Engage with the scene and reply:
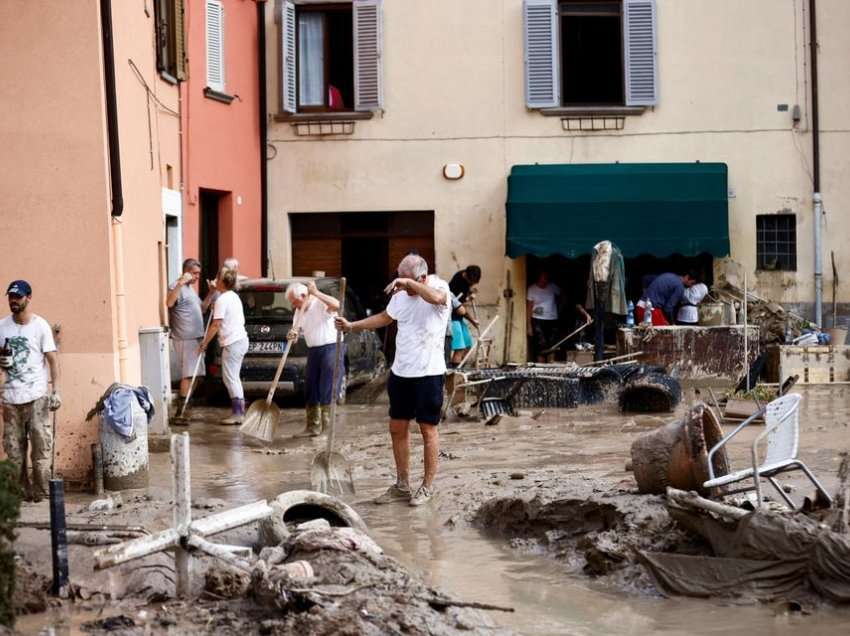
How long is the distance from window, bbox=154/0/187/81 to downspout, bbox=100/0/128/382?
18.3ft

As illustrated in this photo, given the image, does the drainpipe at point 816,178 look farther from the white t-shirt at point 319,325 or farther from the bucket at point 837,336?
the white t-shirt at point 319,325

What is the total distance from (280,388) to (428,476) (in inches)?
281

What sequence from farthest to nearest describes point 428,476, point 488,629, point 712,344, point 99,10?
point 712,344 → point 99,10 → point 428,476 → point 488,629

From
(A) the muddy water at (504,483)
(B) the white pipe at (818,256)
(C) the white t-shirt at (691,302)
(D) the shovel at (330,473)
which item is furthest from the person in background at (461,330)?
(D) the shovel at (330,473)

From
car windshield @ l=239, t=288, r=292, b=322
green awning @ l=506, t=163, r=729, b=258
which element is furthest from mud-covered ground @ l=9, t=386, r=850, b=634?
green awning @ l=506, t=163, r=729, b=258

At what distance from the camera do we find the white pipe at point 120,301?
1214 centimetres

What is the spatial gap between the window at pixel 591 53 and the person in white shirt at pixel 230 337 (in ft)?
29.0

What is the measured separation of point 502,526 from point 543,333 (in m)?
12.7

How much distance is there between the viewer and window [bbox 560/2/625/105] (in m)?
23.4

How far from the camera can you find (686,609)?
8.04 m

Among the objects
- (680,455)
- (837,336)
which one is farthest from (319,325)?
(837,336)

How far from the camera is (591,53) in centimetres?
2356

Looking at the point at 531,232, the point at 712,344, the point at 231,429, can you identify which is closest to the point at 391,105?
the point at 531,232

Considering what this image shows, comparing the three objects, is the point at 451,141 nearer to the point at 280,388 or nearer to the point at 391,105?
the point at 391,105
